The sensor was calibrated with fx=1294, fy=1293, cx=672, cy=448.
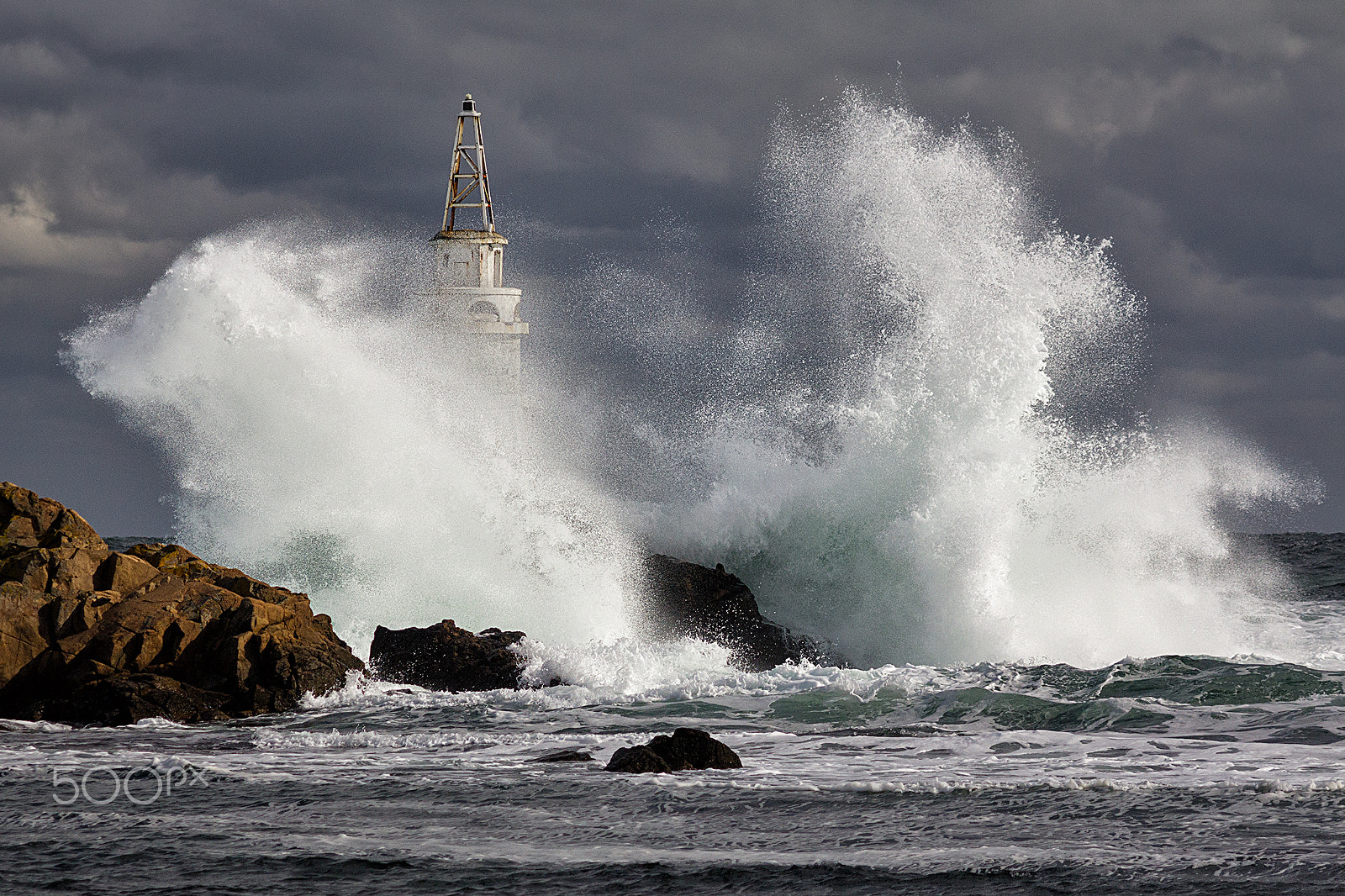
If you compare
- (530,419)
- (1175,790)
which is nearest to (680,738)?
(1175,790)

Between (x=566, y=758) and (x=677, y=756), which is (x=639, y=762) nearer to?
(x=677, y=756)

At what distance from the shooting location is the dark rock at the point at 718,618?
52.9 feet

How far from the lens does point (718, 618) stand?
16266 mm

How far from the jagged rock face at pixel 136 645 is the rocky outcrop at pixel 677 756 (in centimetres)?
453

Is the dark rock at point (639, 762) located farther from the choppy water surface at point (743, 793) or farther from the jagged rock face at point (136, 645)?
the jagged rock face at point (136, 645)

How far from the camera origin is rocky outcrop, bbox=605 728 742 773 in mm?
9055

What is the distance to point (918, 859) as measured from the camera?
6844 mm

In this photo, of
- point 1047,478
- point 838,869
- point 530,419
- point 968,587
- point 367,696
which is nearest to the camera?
point 838,869

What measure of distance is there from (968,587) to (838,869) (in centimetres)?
998

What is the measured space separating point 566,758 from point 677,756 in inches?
37.6

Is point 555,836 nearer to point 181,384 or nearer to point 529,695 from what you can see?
point 529,695

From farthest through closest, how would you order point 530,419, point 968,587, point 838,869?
point 530,419
point 968,587
point 838,869

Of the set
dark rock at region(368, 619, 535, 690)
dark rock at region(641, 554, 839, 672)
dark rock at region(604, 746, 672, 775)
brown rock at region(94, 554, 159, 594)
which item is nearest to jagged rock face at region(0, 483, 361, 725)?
brown rock at region(94, 554, 159, 594)

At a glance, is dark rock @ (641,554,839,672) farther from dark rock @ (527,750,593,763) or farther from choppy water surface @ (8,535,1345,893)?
dark rock @ (527,750,593,763)
